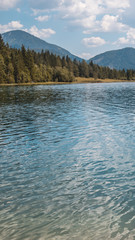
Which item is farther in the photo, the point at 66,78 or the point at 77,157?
the point at 66,78

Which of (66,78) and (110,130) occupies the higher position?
(66,78)

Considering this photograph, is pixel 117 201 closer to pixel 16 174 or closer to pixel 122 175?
pixel 122 175

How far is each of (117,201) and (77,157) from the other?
5.23m

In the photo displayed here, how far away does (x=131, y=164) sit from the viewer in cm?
1223

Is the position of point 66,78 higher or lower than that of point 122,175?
higher

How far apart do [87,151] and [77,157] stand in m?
1.30

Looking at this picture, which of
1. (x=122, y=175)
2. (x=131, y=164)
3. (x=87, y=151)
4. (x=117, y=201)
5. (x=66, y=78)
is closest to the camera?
(x=117, y=201)

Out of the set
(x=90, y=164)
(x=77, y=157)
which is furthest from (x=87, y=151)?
(x=90, y=164)

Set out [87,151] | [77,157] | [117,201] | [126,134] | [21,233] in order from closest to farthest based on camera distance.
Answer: [21,233], [117,201], [77,157], [87,151], [126,134]

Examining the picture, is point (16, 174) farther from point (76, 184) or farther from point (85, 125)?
point (85, 125)

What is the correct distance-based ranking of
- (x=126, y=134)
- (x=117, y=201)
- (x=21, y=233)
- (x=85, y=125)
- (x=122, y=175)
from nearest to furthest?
1. (x=21, y=233)
2. (x=117, y=201)
3. (x=122, y=175)
4. (x=126, y=134)
5. (x=85, y=125)

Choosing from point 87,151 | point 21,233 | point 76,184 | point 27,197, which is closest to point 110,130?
point 87,151

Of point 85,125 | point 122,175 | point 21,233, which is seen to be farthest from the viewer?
point 85,125

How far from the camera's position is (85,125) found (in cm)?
2261
